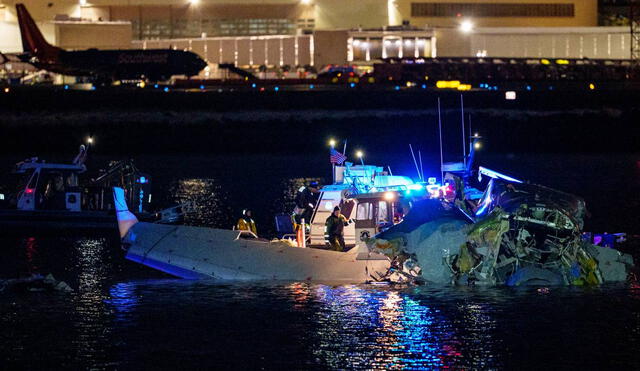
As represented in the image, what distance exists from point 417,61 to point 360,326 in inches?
3292

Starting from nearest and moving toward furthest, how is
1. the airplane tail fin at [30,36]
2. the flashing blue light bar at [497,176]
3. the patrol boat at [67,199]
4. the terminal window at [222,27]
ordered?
the flashing blue light bar at [497,176] → the patrol boat at [67,199] → the airplane tail fin at [30,36] → the terminal window at [222,27]

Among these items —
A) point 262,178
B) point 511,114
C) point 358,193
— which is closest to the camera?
point 358,193

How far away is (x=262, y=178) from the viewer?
66.3m

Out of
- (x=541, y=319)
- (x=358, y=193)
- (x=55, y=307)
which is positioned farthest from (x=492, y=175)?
(x=55, y=307)

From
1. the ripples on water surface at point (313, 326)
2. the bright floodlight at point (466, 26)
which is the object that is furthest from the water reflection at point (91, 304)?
the bright floodlight at point (466, 26)

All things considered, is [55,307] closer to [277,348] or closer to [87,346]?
[87,346]

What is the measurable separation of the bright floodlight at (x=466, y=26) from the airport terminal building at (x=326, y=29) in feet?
0.32

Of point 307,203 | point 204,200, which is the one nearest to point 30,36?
point 204,200

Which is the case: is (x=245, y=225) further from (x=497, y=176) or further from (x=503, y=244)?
(x=503, y=244)

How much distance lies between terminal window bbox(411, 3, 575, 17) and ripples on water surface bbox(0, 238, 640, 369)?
8553 centimetres

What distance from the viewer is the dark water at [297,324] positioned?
23.7 meters

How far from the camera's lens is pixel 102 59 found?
105250 mm

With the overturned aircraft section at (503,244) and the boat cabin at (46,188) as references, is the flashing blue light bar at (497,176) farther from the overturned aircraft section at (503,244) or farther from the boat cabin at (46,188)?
the boat cabin at (46,188)

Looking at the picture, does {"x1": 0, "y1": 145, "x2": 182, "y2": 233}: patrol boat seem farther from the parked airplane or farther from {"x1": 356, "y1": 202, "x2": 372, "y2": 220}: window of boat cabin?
the parked airplane
